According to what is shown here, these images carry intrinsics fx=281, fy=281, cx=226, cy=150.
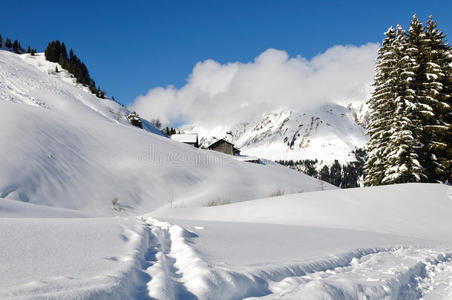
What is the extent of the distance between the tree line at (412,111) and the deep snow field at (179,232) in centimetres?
365

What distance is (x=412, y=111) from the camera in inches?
742

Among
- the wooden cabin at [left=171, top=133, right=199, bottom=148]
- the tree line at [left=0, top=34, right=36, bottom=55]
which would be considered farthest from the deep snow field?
the tree line at [left=0, top=34, right=36, bottom=55]

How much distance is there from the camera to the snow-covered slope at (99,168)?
1741cm

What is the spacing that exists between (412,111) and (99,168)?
2327cm

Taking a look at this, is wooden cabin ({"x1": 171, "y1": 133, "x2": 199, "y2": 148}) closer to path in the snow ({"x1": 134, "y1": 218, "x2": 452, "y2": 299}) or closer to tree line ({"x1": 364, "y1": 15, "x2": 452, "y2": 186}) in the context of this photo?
tree line ({"x1": 364, "y1": 15, "x2": 452, "y2": 186})

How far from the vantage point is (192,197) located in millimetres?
24312

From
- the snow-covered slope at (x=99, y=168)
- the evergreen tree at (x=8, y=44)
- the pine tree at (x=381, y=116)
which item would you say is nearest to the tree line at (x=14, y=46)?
the evergreen tree at (x=8, y=44)

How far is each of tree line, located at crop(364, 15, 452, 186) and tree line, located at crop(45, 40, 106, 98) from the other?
50.5m

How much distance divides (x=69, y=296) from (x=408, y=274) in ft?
16.6

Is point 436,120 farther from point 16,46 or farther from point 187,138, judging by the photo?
point 16,46

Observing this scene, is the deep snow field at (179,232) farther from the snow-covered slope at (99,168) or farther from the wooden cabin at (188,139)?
the wooden cabin at (188,139)

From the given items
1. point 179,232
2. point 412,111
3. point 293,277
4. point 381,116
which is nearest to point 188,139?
point 381,116

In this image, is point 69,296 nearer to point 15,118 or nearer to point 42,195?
point 42,195

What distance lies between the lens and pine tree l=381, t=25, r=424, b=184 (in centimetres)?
1778
